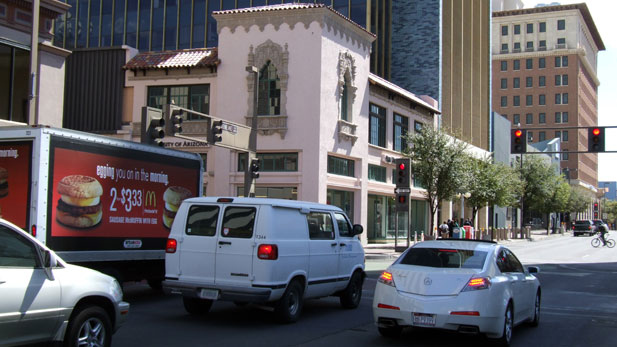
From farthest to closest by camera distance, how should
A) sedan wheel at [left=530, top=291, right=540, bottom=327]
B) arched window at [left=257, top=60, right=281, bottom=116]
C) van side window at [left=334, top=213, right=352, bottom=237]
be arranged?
arched window at [left=257, top=60, right=281, bottom=116], van side window at [left=334, top=213, right=352, bottom=237], sedan wheel at [left=530, top=291, right=540, bottom=327]

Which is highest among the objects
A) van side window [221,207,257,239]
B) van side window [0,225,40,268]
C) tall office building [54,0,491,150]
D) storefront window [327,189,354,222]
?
tall office building [54,0,491,150]

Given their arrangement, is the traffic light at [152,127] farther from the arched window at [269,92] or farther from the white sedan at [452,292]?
the arched window at [269,92]

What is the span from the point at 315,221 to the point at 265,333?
2.45 meters

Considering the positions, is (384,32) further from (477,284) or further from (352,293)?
(477,284)

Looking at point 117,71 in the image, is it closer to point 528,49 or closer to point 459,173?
point 459,173

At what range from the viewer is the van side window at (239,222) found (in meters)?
10.1

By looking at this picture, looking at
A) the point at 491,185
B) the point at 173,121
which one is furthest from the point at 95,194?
the point at 491,185

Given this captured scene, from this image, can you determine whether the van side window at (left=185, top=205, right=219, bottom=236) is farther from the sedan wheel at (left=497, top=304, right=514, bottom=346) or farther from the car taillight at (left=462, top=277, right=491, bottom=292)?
the sedan wheel at (left=497, top=304, right=514, bottom=346)

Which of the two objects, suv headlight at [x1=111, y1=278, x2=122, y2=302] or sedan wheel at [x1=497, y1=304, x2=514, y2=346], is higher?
suv headlight at [x1=111, y1=278, x2=122, y2=302]

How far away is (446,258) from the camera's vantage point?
9.10 metres

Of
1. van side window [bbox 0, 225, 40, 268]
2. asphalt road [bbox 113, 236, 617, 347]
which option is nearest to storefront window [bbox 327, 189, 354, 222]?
asphalt road [bbox 113, 236, 617, 347]

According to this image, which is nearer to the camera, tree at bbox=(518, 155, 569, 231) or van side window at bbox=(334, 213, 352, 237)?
van side window at bbox=(334, 213, 352, 237)

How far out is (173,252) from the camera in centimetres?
1056

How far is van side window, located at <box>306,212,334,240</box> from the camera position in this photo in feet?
36.7
